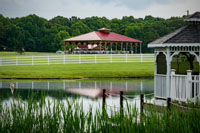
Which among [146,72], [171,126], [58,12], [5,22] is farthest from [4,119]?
[58,12]

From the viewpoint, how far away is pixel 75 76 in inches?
993

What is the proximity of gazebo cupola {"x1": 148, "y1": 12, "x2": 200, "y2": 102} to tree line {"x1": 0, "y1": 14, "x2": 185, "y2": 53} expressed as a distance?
54.0m

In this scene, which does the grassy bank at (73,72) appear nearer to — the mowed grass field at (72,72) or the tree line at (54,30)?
the mowed grass field at (72,72)

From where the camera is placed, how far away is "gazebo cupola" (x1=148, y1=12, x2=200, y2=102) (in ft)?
36.8

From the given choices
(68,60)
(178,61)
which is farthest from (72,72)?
(178,61)

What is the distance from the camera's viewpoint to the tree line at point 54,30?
225 ft

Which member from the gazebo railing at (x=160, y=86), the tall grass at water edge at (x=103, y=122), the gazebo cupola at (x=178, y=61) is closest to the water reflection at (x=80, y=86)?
the gazebo railing at (x=160, y=86)

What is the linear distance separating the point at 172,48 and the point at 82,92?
6.63 meters

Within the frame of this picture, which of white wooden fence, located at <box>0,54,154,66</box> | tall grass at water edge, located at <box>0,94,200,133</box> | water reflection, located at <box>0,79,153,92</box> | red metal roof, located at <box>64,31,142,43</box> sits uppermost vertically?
red metal roof, located at <box>64,31,142,43</box>

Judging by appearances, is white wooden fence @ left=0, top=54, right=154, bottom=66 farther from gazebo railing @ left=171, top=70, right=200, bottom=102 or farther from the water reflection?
gazebo railing @ left=171, top=70, right=200, bottom=102

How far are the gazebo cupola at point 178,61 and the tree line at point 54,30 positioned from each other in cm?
5401

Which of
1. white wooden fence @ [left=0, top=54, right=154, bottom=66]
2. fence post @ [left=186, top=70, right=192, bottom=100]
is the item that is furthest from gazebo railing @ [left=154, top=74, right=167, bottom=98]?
white wooden fence @ [left=0, top=54, right=154, bottom=66]

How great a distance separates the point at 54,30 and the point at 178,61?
68837 mm

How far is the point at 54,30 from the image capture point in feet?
260
